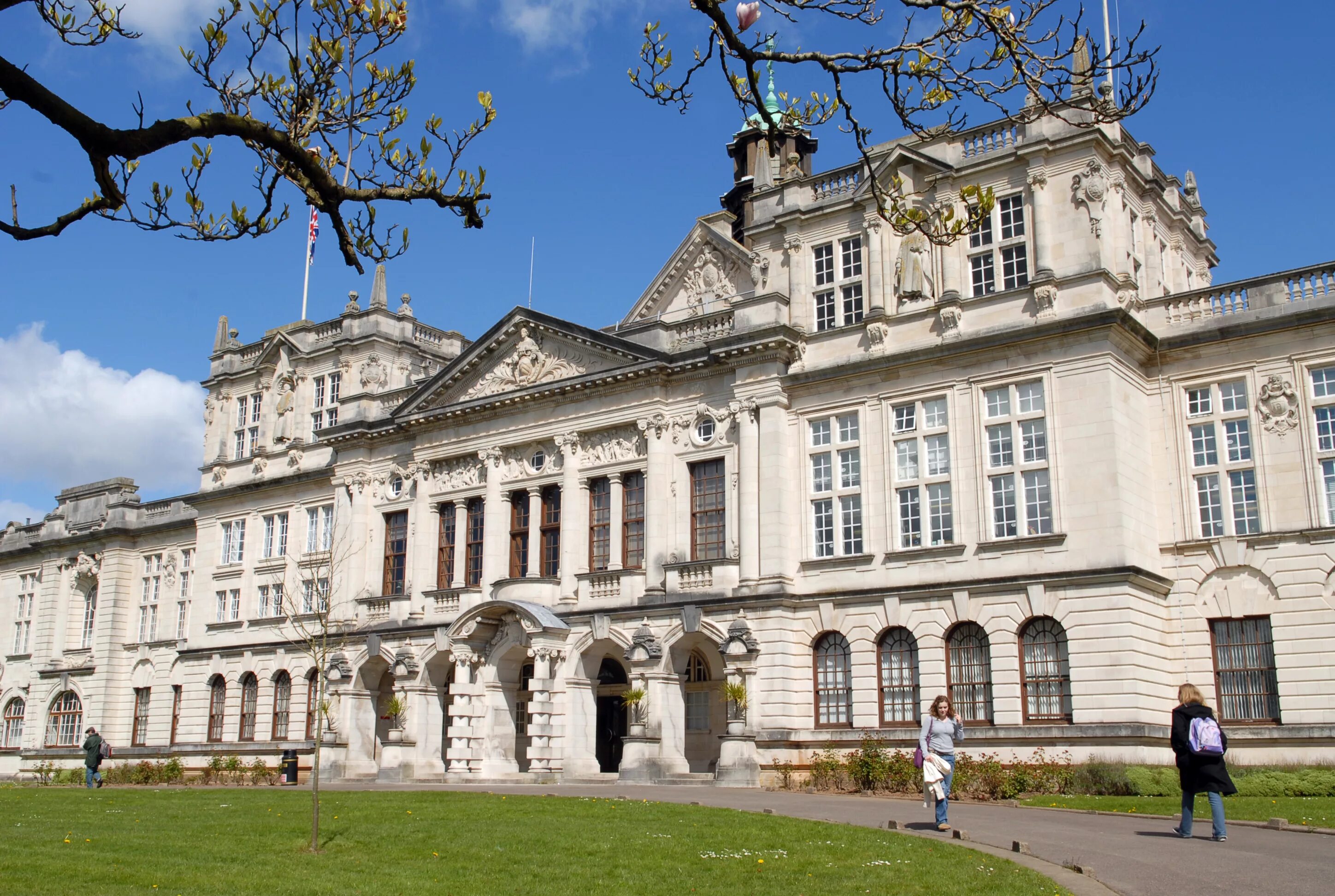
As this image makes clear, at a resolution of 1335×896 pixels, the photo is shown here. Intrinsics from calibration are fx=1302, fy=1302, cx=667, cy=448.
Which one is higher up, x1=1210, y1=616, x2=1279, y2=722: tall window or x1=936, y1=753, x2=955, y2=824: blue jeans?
x1=1210, y1=616, x2=1279, y2=722: tall window

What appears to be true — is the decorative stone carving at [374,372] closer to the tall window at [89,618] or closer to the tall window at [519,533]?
the tall window at [519,533]

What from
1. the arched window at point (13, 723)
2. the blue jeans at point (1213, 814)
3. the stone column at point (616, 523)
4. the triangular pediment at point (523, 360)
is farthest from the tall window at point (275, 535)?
the blue jeans at point (1213, 814)

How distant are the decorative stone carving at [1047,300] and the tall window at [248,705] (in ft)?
109

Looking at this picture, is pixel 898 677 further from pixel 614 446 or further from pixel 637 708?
pixel 614 446

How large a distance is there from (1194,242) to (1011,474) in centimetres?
1351

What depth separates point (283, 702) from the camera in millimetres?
49750

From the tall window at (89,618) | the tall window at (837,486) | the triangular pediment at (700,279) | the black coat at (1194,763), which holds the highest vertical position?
the triangular pediment at (700,279)

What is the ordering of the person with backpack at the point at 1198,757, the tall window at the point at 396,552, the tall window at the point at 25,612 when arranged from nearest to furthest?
the person with backpack at the point at 1198,757 → the tall window at the point at 396,552 → the tall window at the point at 25,612

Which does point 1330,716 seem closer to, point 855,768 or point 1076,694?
point 1076,694

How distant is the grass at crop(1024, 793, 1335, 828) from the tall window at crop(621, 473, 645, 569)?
1568 centimetres

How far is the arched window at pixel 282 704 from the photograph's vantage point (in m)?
49.2

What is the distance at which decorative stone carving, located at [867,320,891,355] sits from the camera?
118ft

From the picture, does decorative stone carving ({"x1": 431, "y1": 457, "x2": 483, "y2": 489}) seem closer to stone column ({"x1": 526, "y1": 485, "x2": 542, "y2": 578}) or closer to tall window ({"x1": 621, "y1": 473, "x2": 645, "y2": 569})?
stone column ({"x1": 526, "y1": 485, "x2": 542, "y2": 578})

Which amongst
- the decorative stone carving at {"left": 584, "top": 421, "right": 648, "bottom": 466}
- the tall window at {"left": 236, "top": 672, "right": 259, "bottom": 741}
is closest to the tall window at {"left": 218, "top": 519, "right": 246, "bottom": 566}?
the tall window at {"left": 236, "top": 672, "right": 259, "bottom": 741}
